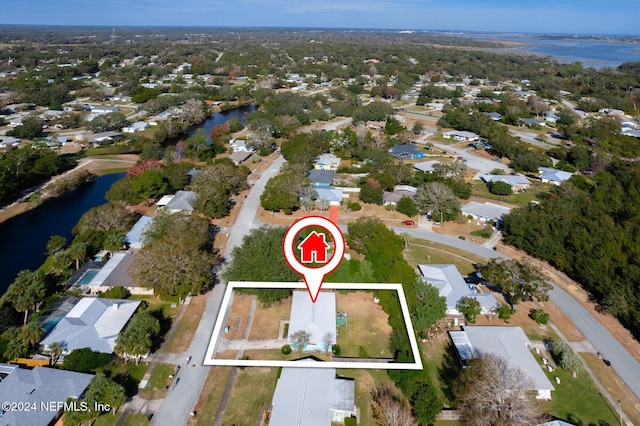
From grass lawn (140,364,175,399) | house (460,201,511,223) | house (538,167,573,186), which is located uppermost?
house (538,167,573,186)

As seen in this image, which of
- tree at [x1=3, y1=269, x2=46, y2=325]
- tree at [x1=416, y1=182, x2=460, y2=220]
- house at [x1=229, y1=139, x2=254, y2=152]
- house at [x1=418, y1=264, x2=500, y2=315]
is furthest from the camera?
house at [x1=229, y1=139, x2=254, y2=152]

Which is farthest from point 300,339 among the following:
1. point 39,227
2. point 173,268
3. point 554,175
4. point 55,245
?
point 554,175

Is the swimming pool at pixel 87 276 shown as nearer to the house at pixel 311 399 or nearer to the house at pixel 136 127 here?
the house at pixel 311 399

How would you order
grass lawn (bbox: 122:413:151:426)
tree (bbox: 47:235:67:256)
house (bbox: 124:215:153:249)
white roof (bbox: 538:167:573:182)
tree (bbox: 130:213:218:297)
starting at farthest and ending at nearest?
1. white roof (bbox: 538:167:573:182)
2. house (bbox: 124:215:153:249)
3. tree (bbox: 47:235:67:256)
4. tree (bbox: 130:213:218:297)
5. grass lawn (bbox: 122:413:151:426)

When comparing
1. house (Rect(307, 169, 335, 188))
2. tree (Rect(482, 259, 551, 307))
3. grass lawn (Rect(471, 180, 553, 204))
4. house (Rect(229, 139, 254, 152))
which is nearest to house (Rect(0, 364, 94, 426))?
tree (Rect(482, 259, 551, 307))

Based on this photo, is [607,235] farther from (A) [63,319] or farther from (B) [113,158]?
(B) [113,158]

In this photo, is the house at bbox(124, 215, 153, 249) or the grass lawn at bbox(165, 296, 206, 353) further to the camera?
the house at bbox(124, 215, 153, 249)

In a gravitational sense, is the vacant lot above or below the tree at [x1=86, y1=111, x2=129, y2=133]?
below

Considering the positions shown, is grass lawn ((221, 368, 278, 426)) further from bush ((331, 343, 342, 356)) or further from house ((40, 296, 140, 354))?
house ((40, 296, 140, 354))
